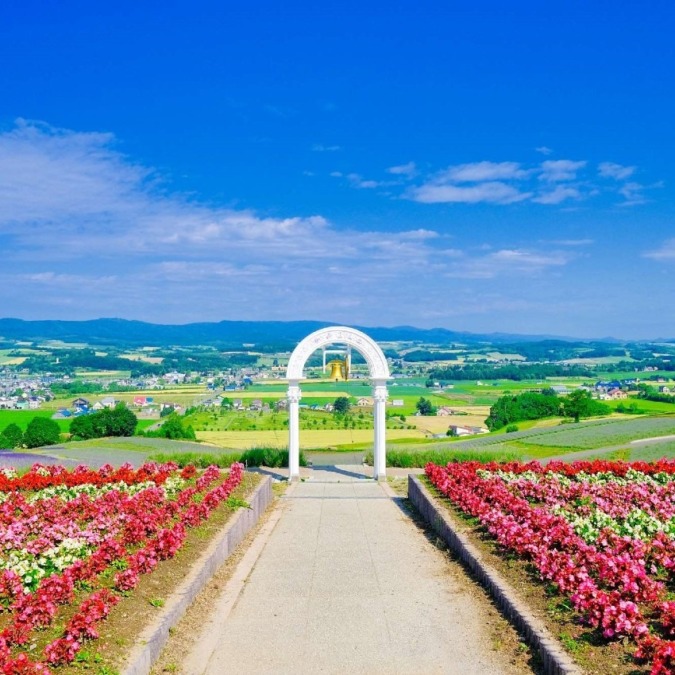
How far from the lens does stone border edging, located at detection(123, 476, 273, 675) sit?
6543mm

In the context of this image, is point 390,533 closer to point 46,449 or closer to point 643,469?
point 643,469

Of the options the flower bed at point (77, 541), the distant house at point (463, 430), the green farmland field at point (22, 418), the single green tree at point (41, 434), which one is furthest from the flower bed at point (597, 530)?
the green farmland field at point (22, 418)

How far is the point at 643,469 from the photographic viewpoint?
1700 cm

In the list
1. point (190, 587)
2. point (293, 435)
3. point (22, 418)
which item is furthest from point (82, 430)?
point (190, 587)

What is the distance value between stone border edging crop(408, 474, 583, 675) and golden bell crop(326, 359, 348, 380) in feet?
25.2

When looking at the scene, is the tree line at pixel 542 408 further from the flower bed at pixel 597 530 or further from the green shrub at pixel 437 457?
the flower bed at pixel 597 530

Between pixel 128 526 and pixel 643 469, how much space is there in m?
12.0

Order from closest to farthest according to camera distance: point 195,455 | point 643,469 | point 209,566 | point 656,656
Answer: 1. point 656,656
2. point 209,566
3. point 643,469
4. point 195,455

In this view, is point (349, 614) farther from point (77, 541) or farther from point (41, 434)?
point (41, 434)

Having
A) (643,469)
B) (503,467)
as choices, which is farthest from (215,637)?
(643,469)

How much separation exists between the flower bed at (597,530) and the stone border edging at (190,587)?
12.8 feet

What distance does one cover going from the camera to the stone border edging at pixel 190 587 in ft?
21.5

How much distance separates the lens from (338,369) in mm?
21766

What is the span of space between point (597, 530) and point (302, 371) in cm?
1155
